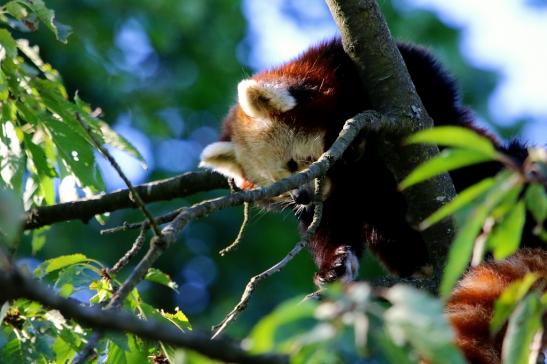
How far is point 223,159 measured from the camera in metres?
4.99

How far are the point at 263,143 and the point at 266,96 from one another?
386 millimetres

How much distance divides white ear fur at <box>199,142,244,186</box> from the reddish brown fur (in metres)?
2.05

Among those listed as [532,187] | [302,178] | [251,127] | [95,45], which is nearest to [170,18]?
[95,45]

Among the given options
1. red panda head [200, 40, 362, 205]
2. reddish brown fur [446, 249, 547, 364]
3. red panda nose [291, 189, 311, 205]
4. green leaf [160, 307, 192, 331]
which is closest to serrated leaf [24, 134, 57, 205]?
green leaf [160, 307, 192, 331]

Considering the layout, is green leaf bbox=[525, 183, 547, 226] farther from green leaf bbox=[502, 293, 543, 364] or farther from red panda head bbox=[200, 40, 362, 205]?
red panda head bbox=[200, 40, 362, 205]

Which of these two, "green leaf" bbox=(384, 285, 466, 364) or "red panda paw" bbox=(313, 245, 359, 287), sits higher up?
"red panda paw" bbox=(313, 245, 359, 287)

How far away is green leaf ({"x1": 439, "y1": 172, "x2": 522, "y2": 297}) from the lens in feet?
5.23

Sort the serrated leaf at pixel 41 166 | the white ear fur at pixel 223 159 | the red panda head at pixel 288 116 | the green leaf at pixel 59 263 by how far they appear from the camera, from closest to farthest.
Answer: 1. the green leaf at pixel 59 263
2. the serrated leaf at pixel 41 166
3. the red panda head at pixel 288 116
4. the white ear fur at pixel 223 159

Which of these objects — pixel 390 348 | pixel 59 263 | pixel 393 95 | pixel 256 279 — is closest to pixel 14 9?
pixel 59 263

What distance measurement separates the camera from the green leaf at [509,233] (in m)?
1.65

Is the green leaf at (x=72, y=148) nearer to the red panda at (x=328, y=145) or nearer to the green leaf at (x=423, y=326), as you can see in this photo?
the red panda at (x=328, y=145)

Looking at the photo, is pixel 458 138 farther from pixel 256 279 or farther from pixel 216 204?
pixel 256 279

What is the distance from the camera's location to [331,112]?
15.0 feet

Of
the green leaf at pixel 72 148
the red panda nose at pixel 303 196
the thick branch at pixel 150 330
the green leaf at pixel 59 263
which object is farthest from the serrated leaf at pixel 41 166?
the thick branch at pixel 150 330
